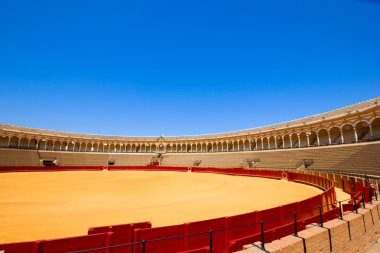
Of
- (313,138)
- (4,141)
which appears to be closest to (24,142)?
(4,141)

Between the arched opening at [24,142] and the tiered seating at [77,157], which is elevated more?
the arched opening at [24,142]

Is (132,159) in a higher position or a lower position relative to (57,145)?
lower

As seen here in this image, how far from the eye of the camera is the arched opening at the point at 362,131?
2703cm

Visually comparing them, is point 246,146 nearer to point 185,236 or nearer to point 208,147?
point 208,147

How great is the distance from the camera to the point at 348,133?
30266 mm

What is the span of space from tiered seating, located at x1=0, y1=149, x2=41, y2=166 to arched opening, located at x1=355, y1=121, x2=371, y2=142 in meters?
55.4

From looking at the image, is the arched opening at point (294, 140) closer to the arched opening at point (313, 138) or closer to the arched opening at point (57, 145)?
the arched opening at point (313, 138)

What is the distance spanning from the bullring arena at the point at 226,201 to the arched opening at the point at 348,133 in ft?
0.51

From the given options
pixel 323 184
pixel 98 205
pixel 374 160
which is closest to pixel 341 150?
pixel 374 160

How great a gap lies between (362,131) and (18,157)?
57764 millimetres

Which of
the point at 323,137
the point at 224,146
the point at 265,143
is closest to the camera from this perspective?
the point at 323,137

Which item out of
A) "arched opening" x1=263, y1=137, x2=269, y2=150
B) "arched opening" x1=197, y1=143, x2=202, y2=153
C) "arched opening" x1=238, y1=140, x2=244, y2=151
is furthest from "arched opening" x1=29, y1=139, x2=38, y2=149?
"arched opening" x1=263, y1=137, x2=269, y2=150

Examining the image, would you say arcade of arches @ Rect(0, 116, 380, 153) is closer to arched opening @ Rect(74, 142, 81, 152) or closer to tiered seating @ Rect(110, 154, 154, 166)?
arched opening @ Rect(74, 142, 81, 152)

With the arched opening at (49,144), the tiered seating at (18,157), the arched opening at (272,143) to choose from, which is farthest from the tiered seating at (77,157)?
the arched opening at (272,143)
